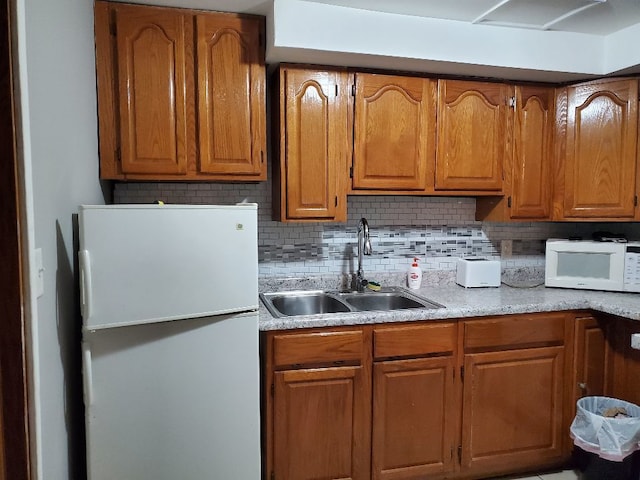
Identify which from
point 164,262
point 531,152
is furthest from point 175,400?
point 531,152

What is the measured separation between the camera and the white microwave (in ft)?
7.65

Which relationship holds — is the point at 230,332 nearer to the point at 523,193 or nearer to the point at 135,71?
the point at 135,71

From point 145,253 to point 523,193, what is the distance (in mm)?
2069

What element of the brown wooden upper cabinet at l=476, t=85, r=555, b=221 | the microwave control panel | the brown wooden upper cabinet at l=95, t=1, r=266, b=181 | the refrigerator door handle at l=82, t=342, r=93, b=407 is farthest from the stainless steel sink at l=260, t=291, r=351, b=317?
the microwave control panel

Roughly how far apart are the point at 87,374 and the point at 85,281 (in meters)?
0.34

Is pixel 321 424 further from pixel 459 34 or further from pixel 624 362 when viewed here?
pixel 459 34

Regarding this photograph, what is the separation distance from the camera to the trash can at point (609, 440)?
1.90 meters

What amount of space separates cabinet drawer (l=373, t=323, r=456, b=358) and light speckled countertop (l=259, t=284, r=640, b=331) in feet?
0.18

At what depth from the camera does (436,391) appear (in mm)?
2031

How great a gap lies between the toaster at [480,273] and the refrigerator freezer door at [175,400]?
4.60 feet

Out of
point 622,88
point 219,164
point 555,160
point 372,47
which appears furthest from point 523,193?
point 219,164

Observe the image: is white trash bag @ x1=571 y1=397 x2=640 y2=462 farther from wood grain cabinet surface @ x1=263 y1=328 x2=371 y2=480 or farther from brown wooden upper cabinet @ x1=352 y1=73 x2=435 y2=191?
brown wooden upper cabinet @ x1=352 y1=73 x2=435 y2=191

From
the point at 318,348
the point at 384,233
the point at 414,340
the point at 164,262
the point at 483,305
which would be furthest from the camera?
the point at 384,233

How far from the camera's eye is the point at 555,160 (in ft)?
8.13
